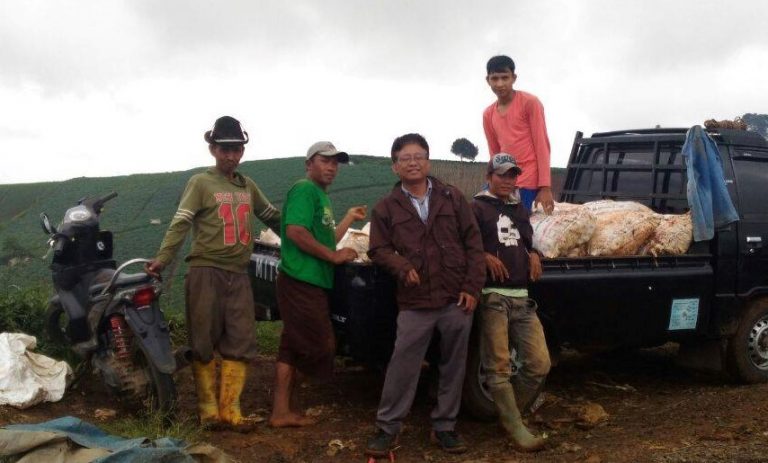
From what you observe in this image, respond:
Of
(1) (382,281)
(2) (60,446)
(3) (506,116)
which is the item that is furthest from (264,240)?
(2) (60,446)

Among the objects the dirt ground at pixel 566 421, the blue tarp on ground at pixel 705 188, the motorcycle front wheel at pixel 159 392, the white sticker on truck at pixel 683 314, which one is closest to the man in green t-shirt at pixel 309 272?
the dirt ground at pixel 566 421

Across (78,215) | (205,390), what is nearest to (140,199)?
(78,215)

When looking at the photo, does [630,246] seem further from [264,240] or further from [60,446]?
[60,446]

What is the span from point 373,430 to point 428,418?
18.0 inches

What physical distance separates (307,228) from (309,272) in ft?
0.84

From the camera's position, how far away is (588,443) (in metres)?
4.63

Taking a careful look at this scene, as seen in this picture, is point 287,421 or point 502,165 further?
point 287,421

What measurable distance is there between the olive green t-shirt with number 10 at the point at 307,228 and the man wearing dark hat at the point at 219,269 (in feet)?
0.91

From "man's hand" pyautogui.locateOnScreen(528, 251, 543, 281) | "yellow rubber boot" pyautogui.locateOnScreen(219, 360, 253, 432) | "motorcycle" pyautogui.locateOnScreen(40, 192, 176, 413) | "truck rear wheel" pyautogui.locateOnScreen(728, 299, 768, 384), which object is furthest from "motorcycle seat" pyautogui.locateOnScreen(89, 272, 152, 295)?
"truck rear wheel" pyautogui.locateOnScreen(728, 299, 768, 384)

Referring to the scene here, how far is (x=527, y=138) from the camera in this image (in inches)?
228

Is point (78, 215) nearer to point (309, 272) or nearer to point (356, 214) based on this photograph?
point (309, 272)

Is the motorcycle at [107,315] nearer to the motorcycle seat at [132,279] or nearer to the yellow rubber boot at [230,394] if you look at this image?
the motorcycle seat at [132,279]

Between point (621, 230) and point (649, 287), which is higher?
point (621, 230)

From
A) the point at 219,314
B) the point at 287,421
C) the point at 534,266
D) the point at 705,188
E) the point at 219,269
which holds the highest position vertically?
the point at 705,188
